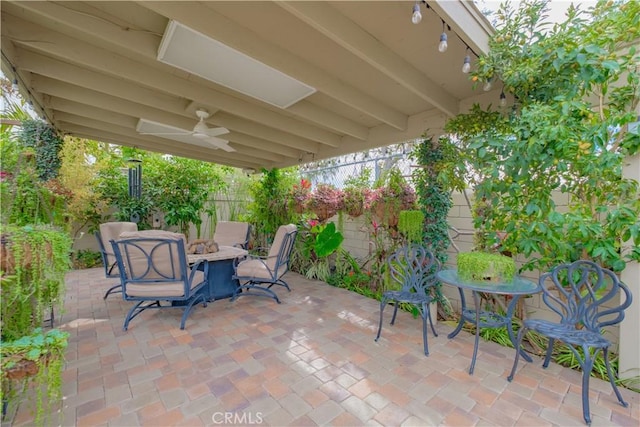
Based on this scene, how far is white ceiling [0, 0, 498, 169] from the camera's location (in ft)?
6.69

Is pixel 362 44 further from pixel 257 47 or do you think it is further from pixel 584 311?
pixel 584 311

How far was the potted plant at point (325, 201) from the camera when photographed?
4.74 m

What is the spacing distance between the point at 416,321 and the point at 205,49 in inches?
146

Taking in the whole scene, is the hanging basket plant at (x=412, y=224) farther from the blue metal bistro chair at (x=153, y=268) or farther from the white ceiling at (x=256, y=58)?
the blue metal bistro chair at (x=153, y=268)

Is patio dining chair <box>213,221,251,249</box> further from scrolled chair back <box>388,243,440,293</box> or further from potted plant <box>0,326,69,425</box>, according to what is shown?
potted plant <box>0,326,69,425</box>

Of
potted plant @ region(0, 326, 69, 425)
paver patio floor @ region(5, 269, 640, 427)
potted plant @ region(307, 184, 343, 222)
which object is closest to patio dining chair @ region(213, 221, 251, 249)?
potted plant @ region(307, 184, 343, 222)

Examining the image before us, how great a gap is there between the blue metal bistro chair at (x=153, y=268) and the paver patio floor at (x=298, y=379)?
1.27 ft

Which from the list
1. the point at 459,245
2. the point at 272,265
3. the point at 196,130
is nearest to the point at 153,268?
the point at 272,265

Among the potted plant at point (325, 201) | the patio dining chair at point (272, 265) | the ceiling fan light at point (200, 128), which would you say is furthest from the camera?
the potted plant at point (325, 201)

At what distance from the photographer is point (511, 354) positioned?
2.63 meters

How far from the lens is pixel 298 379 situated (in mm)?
2131

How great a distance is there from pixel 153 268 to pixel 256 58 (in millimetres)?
2457

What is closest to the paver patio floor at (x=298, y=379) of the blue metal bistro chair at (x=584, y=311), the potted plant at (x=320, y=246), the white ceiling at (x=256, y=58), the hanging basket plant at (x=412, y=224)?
the blue metal bistro chair at (x=584, y=311)

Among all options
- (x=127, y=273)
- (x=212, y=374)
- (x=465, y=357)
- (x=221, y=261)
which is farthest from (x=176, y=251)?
(x=465, y=357)
